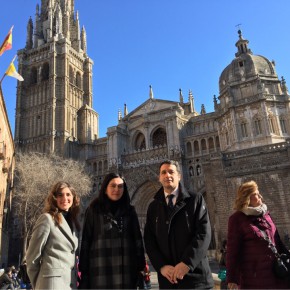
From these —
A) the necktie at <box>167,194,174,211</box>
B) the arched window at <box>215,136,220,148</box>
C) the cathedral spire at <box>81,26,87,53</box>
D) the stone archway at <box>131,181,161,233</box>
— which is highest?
the cathedral spire at <box>81,26,87,53</box>

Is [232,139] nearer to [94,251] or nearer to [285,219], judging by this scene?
[285,219]

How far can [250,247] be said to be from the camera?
3896 mm

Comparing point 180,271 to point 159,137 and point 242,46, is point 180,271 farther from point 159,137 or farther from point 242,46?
point 159,137

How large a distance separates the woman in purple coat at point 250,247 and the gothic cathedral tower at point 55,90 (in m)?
36.7

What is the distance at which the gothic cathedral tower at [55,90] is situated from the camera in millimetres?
41406

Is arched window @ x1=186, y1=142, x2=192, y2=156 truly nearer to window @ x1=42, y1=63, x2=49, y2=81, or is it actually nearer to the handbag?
window @ x1=42, y1=63, x2=49, y2=81

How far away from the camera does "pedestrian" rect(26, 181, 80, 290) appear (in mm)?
3568

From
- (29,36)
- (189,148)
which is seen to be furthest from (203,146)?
(29,36)

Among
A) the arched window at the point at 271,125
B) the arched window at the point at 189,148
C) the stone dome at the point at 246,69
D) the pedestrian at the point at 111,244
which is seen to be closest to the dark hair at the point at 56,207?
the pedestrian at the point at 111,244

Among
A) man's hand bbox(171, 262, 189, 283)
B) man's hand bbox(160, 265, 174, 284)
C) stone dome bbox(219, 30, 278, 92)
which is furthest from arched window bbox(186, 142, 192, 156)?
man's hand bbox(171, 262, 189, 283)

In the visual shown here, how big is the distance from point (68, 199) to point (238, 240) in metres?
2.16

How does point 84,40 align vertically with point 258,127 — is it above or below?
above

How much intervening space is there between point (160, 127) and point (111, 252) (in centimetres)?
3460

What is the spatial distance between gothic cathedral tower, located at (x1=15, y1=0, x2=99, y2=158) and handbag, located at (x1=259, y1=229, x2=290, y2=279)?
37.0m
